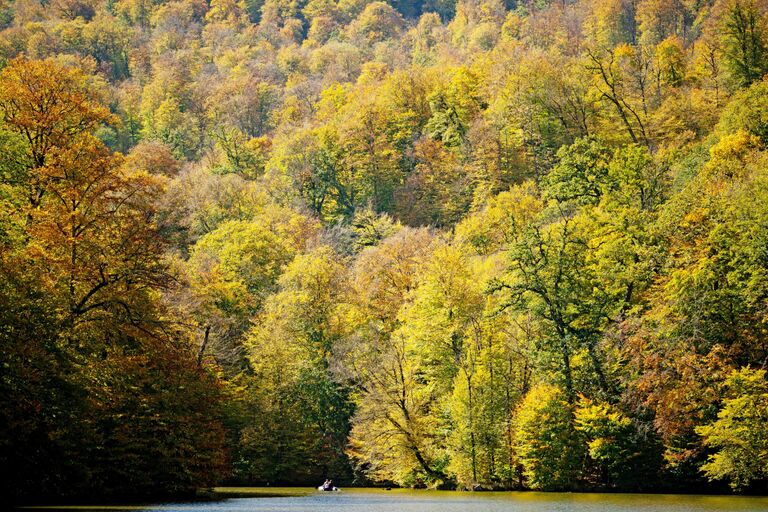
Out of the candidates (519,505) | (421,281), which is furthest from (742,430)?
(421,281)

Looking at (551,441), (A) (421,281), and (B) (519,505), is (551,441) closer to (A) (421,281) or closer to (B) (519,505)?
(B) (519,505)

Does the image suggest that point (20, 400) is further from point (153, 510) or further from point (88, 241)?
point (88, 241)

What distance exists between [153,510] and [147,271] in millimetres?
10433

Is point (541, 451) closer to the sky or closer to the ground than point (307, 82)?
closer to the ground

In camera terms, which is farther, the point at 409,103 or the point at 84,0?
the point at 84,0

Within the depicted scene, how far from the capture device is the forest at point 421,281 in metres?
38.2

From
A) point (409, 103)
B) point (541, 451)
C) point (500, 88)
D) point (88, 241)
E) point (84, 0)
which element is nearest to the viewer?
point (88, 241)

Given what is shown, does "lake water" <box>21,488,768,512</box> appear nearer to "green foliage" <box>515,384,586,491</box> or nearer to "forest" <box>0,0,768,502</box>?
"forest" <box>0,0,768,502</box>

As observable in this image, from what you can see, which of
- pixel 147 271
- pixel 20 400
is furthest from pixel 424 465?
pixel 20 400

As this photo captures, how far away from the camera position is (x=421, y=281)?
64000 mm

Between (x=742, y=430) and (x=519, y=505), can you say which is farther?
(x=742, y=430)

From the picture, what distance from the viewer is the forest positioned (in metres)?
38.2

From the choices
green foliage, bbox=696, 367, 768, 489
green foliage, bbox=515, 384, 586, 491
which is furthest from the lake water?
green foliage, bbox=515, 384, 586, 491

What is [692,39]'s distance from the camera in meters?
108
